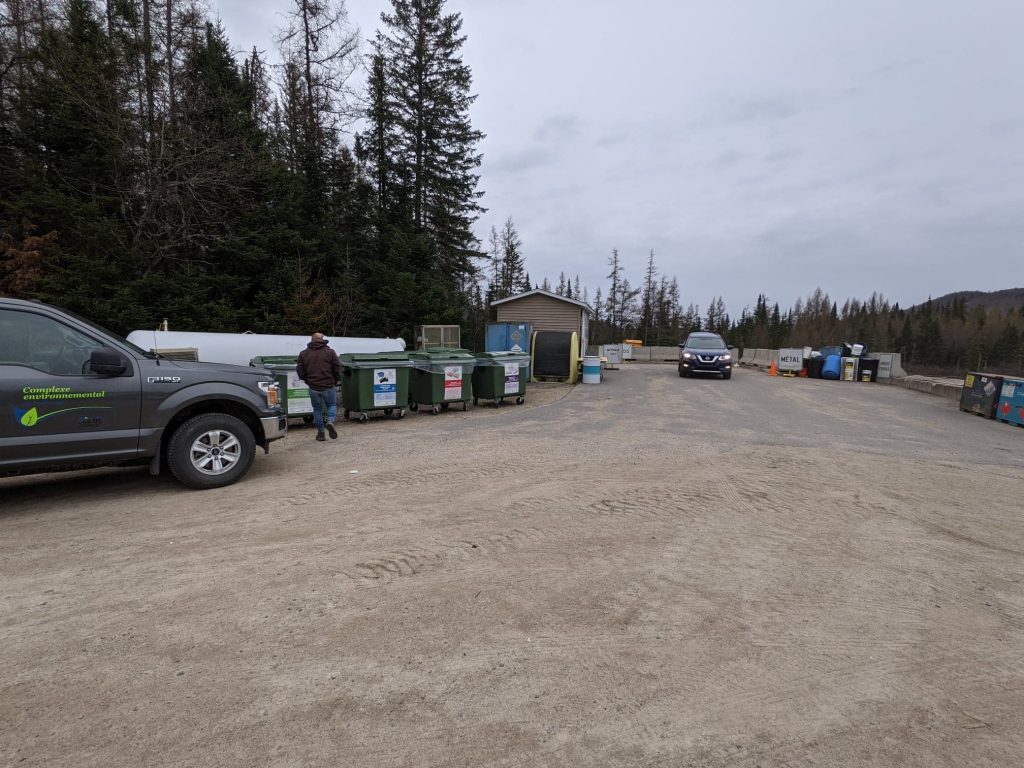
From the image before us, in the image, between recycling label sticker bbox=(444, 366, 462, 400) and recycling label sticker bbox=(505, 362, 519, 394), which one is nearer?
recycling label sticker bbox=(444, 366, 462, 400)

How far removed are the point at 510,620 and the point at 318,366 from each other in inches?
260

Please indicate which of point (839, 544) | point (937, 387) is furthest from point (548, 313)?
point (839, 544)

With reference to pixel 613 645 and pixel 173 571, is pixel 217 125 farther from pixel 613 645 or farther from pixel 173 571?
pixel 613 645

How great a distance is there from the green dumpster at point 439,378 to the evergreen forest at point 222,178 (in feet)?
24.4

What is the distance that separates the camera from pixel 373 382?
10.2 metres

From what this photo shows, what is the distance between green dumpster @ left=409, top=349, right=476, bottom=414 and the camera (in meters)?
11.1

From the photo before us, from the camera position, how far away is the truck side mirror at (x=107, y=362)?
4.84 m

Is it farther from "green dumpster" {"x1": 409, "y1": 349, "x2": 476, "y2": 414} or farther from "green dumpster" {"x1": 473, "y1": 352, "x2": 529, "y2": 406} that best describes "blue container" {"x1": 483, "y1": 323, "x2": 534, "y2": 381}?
"green dumpster" {"x1": 409, "y1": 349, "x2": 476, "y2": 414}

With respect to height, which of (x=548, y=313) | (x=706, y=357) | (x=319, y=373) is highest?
(x=548, y=313)

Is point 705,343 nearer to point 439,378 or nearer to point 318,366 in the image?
point 439,378

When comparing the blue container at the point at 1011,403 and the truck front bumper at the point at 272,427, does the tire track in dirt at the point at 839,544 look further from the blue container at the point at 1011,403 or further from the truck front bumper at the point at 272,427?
the blue container at the point at 1011,403

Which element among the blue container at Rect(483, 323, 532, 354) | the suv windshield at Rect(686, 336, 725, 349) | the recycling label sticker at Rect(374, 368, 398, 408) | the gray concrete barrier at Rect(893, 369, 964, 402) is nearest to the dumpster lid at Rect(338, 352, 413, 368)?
the recycling label sticker at Rect(374, 368, 398, 408)

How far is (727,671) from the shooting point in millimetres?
2547

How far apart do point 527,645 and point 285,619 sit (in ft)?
4.80
